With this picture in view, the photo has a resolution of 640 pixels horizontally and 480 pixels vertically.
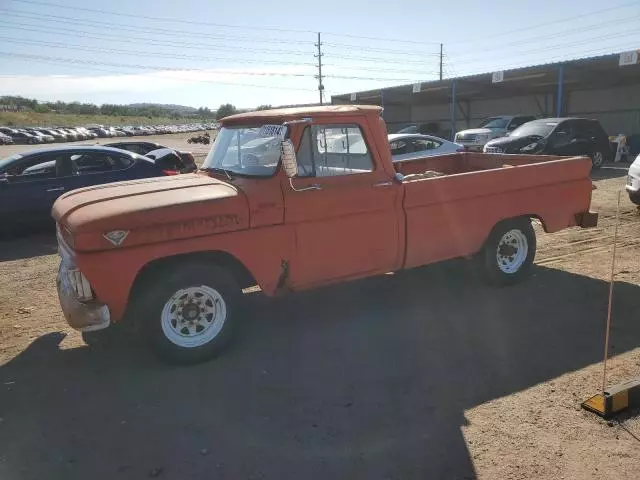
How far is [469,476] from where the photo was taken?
9.83 ft

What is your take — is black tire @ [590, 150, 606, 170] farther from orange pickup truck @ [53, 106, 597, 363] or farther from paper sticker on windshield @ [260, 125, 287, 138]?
paper sticker on windshield @ [260, 125, 287, 138]

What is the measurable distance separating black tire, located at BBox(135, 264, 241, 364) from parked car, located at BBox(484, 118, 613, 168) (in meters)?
13.9

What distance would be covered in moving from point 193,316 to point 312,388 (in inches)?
45.7

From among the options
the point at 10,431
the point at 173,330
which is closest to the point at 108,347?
the point at 173,330

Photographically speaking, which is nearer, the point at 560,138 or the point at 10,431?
the point at 10,431

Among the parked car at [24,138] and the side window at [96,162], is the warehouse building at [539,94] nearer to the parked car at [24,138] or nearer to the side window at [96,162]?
the side window at [96,162]

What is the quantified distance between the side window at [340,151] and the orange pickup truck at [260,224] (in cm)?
1

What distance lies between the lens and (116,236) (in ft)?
12.9

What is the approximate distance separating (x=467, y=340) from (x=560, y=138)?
1403cm

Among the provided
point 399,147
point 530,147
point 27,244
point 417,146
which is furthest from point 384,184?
point 530,147

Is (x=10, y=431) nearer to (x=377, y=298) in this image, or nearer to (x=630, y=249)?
(x=377, y=298)

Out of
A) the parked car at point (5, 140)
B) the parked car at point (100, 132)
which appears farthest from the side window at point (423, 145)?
the parked car at point (100, 132)

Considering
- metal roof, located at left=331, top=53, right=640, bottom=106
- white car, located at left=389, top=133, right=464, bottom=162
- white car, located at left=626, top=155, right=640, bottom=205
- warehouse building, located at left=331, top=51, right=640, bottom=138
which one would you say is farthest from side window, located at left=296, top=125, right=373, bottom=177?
metal roof, located at left=331, top=53, right=640, bottom=106

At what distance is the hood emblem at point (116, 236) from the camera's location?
3.92m
